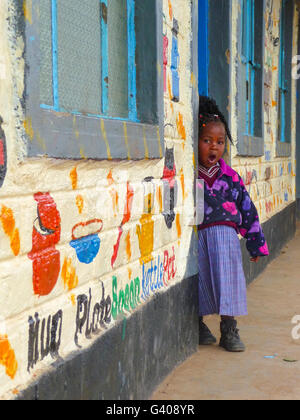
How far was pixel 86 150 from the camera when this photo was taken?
2.41 metres

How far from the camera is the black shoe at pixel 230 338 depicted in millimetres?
4125

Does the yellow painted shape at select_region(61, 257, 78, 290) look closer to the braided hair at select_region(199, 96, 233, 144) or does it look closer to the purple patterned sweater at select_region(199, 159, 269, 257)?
the purple patterned sweater at select_region(199, 159, 269, 257)

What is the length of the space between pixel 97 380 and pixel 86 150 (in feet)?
2.95

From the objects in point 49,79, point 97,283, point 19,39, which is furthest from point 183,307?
point 19,39

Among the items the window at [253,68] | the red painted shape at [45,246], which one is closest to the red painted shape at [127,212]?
the red painted shape at [45,246]

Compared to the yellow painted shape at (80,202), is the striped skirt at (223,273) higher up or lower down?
lower down

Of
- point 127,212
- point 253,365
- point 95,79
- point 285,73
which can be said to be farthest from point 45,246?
point 285,73

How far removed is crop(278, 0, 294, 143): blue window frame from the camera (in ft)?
28.6

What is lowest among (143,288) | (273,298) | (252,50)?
(273,298)

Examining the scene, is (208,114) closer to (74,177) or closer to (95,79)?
(95,79)

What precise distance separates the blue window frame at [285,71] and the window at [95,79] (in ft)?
18.4

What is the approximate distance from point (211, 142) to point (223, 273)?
2.69 ft

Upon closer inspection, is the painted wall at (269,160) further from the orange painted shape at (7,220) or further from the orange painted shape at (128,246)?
the orange painted shape at (7,220)

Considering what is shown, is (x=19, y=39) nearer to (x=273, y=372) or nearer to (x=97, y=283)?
(x=97, y=283)
